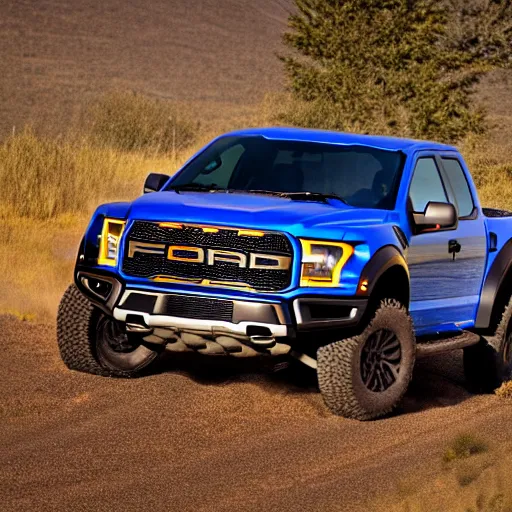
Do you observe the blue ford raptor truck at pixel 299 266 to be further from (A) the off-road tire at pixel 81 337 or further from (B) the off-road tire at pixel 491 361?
(B) the off-road tire at pixel 491 361

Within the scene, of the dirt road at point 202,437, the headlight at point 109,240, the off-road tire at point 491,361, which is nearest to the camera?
the dirt road at point 202,437

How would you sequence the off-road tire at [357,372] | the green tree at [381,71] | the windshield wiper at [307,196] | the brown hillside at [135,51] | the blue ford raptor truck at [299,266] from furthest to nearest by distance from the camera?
1. the brown hillside at [135,51]
2. the green tree at [381,71]
3. the windshield wiper at [307,196]
4. the off-road tire at [357,372]
5. the blue ford raptor truck at [299,266]

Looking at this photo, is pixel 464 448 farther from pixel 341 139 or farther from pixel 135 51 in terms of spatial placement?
pixel 135 51

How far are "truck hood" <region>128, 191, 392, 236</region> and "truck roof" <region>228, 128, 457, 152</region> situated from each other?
758 mm

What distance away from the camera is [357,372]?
773 cm

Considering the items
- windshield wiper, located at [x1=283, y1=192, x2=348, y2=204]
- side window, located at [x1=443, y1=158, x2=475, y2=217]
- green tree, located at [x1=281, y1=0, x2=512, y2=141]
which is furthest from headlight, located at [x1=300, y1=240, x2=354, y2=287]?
green tree, located at [x1=281, y1=0, x2=512, y2=141]

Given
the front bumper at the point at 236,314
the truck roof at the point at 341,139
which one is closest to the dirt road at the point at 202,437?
the front bumper at the point at 236,314

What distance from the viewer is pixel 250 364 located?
9547 millimetres

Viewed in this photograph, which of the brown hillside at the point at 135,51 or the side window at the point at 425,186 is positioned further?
the brown hillside at the point at 135,51

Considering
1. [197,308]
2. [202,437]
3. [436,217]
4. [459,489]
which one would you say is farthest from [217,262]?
[459,489]

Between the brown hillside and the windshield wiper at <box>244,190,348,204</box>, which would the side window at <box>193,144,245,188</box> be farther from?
the brown hillside

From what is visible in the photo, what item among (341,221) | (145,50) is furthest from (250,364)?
(145,50)

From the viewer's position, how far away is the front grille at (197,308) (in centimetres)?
746

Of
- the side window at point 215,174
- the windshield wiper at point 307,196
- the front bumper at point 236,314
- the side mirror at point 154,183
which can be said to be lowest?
the front bumper at point 236,314
